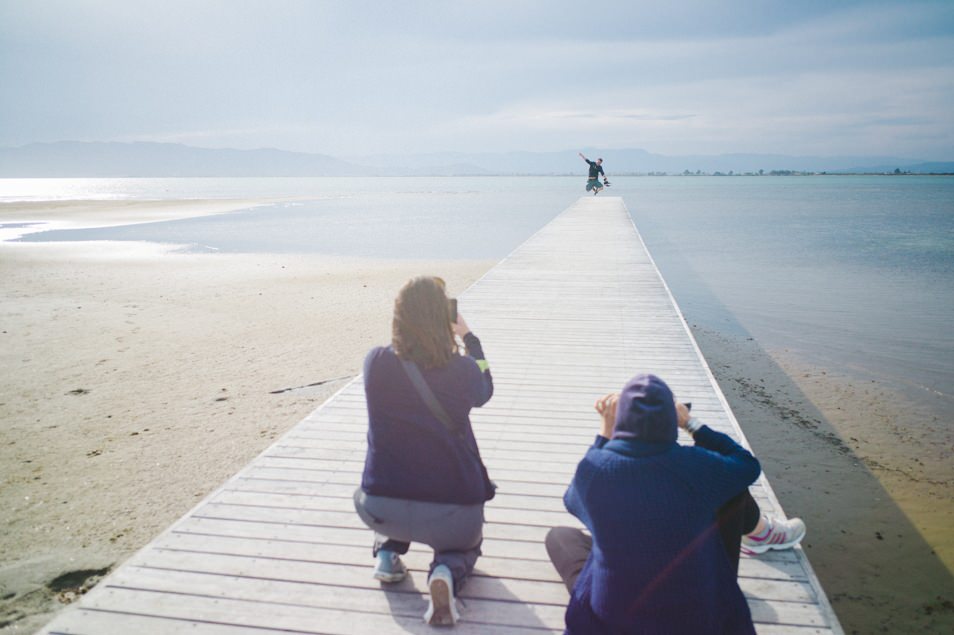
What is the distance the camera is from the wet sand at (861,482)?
4488mm

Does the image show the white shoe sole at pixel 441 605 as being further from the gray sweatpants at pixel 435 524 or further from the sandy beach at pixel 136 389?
the sandy beach at pixel 136 389

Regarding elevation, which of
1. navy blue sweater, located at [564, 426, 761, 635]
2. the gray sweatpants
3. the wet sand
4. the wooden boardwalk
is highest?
navy blue sweater, located at [564, 426, 761, 635]

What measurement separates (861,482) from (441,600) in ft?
18.2

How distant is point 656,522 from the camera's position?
80.4 inches

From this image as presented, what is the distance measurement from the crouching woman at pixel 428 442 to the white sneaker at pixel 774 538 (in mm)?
1556

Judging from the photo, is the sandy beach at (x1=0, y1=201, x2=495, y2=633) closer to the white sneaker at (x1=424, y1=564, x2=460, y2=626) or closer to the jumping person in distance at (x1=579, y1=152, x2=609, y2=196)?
the white sneaker at (x1=424, y1=564, x2=460, y2=626)

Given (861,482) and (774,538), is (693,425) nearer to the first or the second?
(774,538)

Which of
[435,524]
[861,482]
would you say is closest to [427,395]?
[435,524]

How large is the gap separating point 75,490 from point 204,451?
3.97 ft

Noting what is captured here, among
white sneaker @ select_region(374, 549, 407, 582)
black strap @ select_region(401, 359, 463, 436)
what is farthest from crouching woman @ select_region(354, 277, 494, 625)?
white sneaker @ select_region(374, 549, 407, 582)

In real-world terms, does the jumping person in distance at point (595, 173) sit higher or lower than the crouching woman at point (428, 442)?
higher

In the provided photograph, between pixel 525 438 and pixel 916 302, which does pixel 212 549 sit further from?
pixel 916 302

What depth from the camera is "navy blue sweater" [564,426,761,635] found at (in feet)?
6.73

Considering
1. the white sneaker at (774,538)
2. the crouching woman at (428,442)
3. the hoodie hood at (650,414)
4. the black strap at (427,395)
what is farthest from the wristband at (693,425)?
the white sneaker at (774,538)
